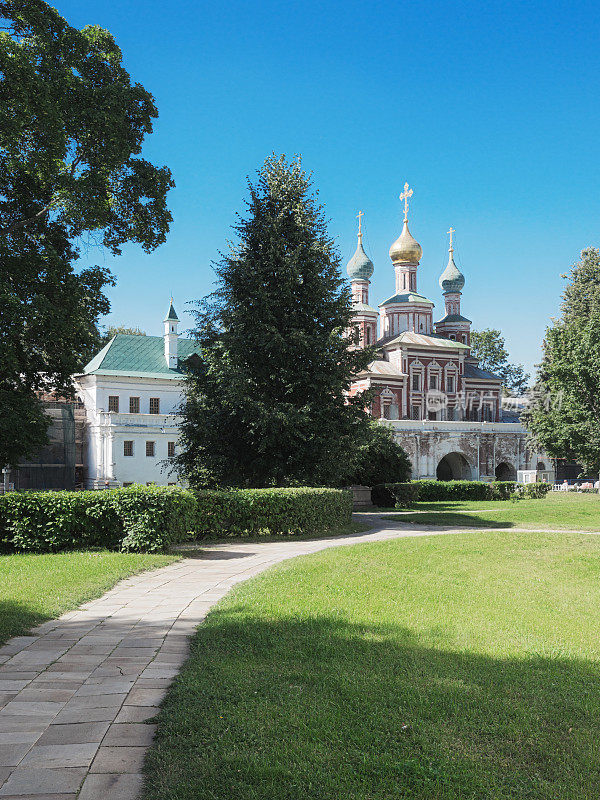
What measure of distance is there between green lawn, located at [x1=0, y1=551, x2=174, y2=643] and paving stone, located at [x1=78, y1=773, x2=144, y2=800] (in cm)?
333

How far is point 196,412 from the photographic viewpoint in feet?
64.2

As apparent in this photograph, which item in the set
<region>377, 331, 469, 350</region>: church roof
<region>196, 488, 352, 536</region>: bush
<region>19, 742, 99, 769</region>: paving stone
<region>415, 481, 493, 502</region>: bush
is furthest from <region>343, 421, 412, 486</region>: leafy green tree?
<region>19, 742, 99, 769</region>: paving stone

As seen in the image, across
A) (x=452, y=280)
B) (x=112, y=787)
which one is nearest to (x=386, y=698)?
(x=112, y=787)

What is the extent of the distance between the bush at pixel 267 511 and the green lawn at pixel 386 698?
5741mm

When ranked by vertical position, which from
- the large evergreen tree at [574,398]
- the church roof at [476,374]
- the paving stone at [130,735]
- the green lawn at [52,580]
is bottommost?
the green lawn at [52,580]

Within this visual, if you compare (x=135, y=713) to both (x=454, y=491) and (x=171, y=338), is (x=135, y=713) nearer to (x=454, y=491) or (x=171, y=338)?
(x=454, y=491)

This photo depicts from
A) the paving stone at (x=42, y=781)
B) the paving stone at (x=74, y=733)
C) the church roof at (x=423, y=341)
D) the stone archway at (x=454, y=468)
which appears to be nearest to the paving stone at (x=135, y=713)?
the paving stone at (x=74, y=733)

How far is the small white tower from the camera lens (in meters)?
46.0

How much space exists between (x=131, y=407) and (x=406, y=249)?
2612 centimetres

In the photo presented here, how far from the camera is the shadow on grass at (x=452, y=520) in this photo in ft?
63.0

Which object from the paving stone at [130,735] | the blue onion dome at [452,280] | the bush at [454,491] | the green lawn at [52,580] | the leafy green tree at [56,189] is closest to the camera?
the paving stone at [130,735]

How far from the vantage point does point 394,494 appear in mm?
28250

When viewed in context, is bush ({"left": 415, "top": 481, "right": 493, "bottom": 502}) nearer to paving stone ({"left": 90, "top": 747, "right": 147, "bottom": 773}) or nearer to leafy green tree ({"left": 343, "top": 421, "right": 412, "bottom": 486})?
leafy green tree ({"left": 343, "top": 421, "right": 412, "bottom": 486})

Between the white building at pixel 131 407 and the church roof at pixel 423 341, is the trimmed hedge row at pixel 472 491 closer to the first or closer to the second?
the white building at pixel 131 407
